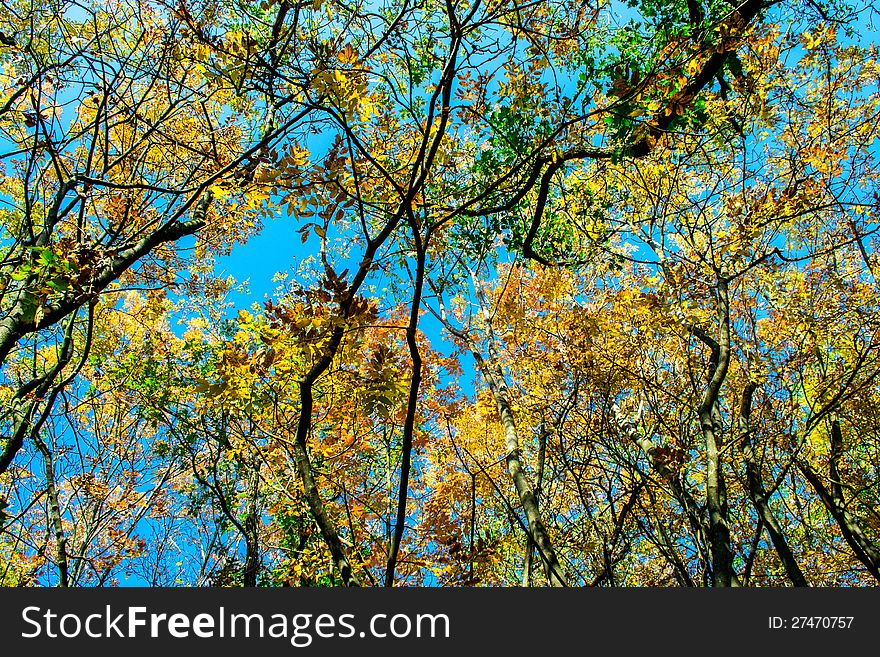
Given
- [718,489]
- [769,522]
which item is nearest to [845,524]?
[769,522]

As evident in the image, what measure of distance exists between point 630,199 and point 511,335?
8.10 feet

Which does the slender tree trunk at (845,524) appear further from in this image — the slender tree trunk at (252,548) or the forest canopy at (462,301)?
the slender tree trunk at (252,548)

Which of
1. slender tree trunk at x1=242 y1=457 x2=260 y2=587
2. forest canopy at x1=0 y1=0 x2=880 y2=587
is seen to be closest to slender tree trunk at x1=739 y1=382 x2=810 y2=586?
forest canopy at x1=0 y1=0 x2=880 y2=587

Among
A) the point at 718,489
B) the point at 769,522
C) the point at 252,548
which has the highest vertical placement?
the point at 252,548

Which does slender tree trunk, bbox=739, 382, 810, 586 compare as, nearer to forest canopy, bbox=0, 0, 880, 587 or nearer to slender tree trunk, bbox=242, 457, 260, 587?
forest canopy, bbox=0, 0, 880, 587

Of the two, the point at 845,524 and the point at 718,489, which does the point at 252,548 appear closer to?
the point at 718,489

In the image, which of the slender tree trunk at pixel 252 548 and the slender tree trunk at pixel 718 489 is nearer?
the slender tree trunk at pixel 718 489

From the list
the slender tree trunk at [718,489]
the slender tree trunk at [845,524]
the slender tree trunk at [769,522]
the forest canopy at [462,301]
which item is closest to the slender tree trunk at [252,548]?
the forest canopy at [462,301]

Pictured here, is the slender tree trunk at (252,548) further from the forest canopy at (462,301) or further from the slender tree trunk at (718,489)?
the slender tree trunk at (718,489)

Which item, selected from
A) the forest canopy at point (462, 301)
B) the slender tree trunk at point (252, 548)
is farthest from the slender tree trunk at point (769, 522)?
the slender tree trunk at point (252, 548)

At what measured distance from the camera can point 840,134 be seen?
5895 millimetres

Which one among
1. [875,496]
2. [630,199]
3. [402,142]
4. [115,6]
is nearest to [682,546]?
[875,496]

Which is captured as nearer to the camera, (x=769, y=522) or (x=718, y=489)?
(x=718, y=489)

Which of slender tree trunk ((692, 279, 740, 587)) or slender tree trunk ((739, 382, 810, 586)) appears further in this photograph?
slender tree trunk ((739, 382, 810, 586))
